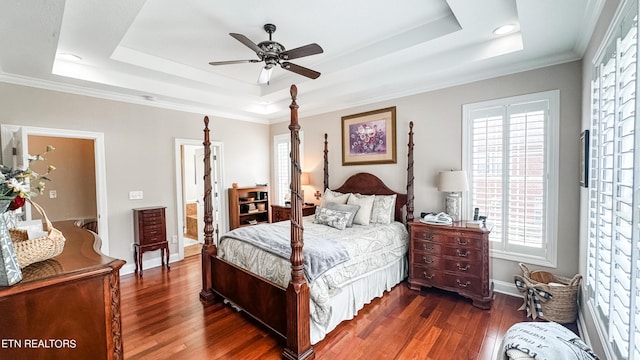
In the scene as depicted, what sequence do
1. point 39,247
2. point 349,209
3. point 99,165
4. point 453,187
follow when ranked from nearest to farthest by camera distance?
point 39,247
point 453,187
point 349,209
point 99,165

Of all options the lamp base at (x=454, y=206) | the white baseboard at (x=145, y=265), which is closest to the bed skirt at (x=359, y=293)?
the lamp base at (x=454, y=206)

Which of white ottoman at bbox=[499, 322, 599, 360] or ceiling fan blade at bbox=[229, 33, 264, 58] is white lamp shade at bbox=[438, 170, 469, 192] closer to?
white ottoman at bbox=[499, 322, 599, 360]

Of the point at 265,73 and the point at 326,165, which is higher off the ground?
the point at 265,73

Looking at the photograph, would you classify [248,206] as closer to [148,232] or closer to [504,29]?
[148,232]

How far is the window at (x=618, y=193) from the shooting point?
3.88ft

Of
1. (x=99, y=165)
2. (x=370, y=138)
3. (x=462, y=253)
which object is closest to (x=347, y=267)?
(x=462, y=253)

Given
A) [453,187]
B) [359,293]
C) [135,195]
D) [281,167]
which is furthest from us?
[281,167]

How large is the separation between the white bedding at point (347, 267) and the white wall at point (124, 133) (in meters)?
2.00

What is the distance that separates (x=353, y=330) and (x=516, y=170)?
2.48 m

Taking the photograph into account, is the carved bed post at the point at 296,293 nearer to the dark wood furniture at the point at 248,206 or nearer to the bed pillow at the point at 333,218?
the bed pillow at the point at 333,218

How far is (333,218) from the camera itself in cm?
360

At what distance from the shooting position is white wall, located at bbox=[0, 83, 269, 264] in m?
3.36

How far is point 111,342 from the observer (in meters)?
1.33

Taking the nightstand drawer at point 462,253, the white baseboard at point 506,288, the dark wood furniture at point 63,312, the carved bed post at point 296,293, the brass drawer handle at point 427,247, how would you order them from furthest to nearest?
the brass drawer handle at point 427,247
the white baseboard at point 506,288
the nightstand drawer at point 462,253
the carved bed post at point 296,293
the dark wood furniture at point 63,312
